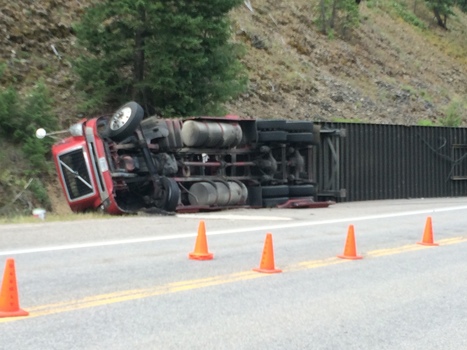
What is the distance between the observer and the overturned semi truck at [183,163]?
1739 centimetres

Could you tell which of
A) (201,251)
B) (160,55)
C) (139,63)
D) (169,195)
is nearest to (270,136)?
(169,195)

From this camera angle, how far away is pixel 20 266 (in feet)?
33.2

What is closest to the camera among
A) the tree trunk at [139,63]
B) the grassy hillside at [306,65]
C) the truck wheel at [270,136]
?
the truck wheel at [270,136]

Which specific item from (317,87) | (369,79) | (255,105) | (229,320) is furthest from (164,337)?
(369,79)

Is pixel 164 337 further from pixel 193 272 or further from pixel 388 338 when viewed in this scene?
pixel 193 272

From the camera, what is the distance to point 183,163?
19.0 metres

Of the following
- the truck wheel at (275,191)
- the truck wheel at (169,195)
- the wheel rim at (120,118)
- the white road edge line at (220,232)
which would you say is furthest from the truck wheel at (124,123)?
the truck wheel at (275,191)

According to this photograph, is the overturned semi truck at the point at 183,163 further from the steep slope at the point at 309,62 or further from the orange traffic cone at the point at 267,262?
the orange traffic cone at the point at 267,262

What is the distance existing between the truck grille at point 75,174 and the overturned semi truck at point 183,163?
0.07ft

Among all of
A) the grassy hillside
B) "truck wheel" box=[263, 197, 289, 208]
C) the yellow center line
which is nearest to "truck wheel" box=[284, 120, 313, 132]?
"truck wheel" box=[263, 197, 289, 208]

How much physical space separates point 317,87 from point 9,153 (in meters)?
19.3

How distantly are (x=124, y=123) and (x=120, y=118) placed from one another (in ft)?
0.84

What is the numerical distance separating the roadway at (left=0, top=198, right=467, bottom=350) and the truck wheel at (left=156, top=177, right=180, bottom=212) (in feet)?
6.44

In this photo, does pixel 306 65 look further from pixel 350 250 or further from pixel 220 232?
pixel 350 250
